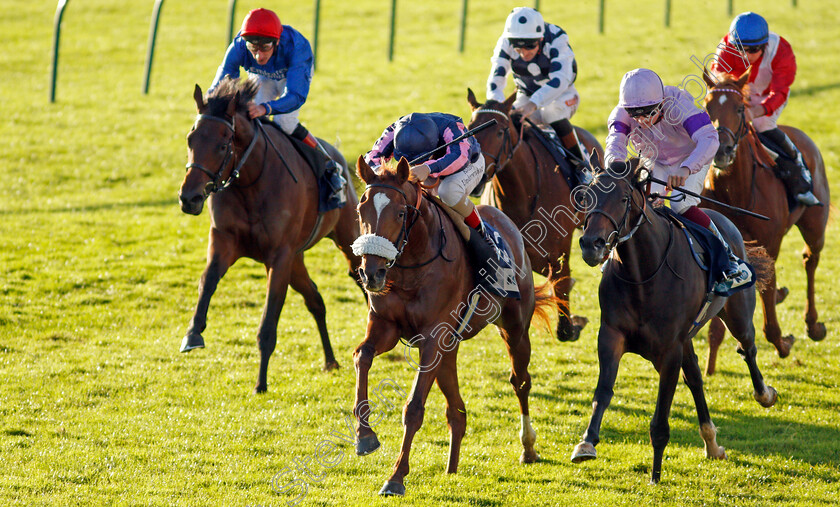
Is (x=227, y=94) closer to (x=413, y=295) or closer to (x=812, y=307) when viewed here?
(x=413, y=295)

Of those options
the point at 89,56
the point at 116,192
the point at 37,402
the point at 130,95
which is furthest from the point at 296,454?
the point at 89,56

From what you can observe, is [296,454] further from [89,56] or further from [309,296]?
[89,56]

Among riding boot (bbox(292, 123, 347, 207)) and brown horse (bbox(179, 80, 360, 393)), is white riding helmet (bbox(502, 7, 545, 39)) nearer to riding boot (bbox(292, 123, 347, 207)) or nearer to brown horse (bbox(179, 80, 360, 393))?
riding boot (bbox(292, 123, 347, 207))

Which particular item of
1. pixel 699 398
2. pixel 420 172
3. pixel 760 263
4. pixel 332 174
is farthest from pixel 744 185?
pixel 420 172

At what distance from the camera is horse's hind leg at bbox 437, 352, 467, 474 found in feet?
19.3

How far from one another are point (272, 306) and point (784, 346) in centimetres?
451

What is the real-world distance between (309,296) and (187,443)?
2.44m

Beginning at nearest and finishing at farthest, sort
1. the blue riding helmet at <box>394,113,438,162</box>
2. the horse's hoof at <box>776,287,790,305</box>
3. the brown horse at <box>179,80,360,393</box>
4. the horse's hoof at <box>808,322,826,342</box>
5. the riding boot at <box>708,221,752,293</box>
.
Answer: the blue riding helmet at <box>394,113,438,162</box> → the riding boot at <box>708,221,752,293</box> → the brown horse at <box>179,80,360,393</box> → the horse's hoof at <box>776,287,790,305</box> → the horse's hoof at <box>808,322,826,342</box>

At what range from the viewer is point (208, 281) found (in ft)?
23.0

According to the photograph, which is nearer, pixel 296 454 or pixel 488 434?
pixel 296 454

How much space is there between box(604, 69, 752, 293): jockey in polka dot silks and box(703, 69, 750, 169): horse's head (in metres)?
1.03

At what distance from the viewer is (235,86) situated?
704 centimetres

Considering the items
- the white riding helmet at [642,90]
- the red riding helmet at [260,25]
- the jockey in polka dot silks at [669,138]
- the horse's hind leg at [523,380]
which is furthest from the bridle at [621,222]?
the red riding helmet at [260,25]

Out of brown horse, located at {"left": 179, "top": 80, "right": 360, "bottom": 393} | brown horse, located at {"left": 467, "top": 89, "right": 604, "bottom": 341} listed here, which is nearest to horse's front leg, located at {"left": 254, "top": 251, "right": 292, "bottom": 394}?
brown horse, located at {"left": 179, "top": 80, "right": 360, "bottom": 393}
